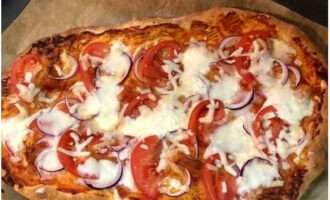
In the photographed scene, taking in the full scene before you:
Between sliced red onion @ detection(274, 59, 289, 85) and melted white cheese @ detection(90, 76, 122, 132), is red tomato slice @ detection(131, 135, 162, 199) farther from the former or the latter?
sliced red onion @ detection(274, 59, 289, 85)

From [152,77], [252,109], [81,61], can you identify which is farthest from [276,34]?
[81,61]

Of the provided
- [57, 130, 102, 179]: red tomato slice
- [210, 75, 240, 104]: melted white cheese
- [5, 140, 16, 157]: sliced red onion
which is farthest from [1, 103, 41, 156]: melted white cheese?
[210, 75, 240, 104]: melted white cheese

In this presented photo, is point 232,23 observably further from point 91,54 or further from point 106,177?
point 106,177

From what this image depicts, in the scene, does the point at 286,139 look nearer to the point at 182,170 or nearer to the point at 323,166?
the point at 323,166

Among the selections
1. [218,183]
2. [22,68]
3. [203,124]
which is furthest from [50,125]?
[218,183]

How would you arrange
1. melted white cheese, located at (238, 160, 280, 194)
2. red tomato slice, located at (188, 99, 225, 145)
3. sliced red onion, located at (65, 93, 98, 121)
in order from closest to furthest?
melted white cheese, located at (238, 160, 280, 194) → red tomato slice, located at (188, 99, 225, 145) → sliced red onion, located at (65, 93, 98, 121)

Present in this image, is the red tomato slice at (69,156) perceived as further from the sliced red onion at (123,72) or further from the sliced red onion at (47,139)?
the sliced red onion at (123,72)

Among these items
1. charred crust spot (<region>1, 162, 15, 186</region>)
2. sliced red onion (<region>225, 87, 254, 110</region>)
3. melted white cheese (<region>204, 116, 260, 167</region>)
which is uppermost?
sliced red onion (<region>225, 87, 254, 110</region>)
